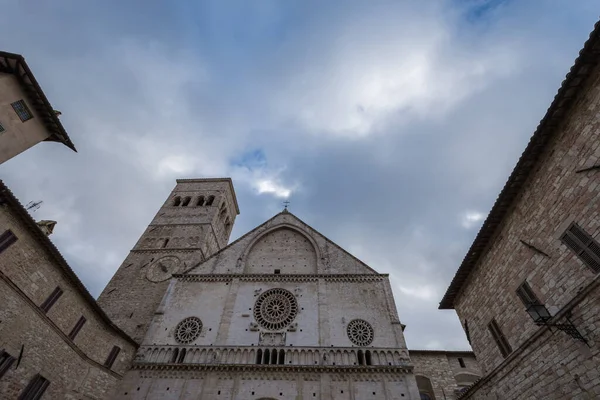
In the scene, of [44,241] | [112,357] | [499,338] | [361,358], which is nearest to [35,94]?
[44,241]

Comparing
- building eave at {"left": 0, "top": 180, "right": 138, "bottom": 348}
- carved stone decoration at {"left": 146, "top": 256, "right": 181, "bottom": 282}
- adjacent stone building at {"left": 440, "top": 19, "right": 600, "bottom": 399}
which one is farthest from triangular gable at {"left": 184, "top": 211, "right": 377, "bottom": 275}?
adjacent stone building at {"left": 440, "top": 19, "right": 600, "bottom": 399}

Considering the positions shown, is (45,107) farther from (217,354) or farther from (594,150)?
(594,150)

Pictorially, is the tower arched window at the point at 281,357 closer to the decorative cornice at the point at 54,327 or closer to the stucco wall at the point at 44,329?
the decorative cornice at the point at 54,327

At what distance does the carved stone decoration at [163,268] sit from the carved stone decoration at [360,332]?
1318cm

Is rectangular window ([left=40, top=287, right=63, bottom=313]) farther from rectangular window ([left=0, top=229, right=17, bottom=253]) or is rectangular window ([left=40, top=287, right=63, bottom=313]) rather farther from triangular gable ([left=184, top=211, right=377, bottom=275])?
triangular gable ([left=184, top=211, right=377, bottom=275])

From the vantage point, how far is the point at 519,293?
930 cm

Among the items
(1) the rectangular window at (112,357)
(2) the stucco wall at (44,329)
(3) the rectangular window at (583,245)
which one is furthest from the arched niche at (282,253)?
(3) the rectangular window at (583,245)

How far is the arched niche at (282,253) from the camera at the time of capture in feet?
66.7

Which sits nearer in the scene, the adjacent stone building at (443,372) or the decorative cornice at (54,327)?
the decorative cornice at (54,327)

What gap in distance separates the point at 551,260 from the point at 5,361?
55.0ft

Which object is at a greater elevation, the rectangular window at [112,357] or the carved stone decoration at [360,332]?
the carved stone decoration at [360,332]

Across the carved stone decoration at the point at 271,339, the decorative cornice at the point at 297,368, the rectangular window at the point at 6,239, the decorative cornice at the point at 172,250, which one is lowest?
the decorative cornice at the point at 297,368

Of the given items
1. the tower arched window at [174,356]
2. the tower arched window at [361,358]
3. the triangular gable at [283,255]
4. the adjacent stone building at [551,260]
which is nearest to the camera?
the adjacent stone building at [551,260]

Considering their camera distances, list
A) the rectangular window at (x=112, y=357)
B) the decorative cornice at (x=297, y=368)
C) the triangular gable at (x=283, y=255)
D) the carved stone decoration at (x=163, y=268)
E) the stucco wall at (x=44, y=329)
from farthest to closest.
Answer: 1. the carved stone decoration at (x=163, y=268)
2. the triangular gable at (x=283, y=255)
3. the decorative cornice at (x=297, y=368)
4. the rectangular window at (x=112, y=357)
5. the stucco wall at (x=44, y=329)
